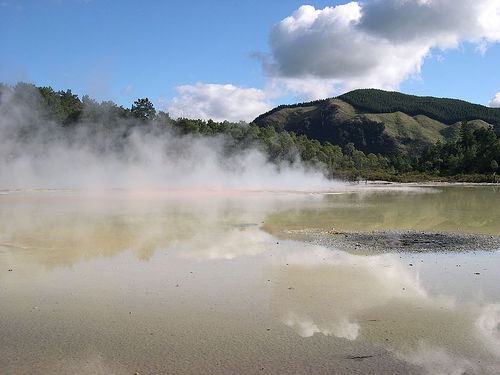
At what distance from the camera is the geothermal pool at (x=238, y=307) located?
4.20 m

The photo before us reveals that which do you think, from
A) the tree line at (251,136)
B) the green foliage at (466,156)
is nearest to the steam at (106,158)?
the tree line at (251,136)

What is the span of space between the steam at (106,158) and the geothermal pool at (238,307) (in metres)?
29.6

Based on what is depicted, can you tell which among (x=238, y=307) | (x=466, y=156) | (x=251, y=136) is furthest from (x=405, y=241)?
(x=466, y=156)

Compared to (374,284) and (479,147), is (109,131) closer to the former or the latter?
(374,284)

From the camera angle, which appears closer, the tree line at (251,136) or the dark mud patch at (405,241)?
the dark mud patch at (405,241)

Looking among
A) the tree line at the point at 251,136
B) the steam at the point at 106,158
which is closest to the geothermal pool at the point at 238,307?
the steam at the point at 106,158

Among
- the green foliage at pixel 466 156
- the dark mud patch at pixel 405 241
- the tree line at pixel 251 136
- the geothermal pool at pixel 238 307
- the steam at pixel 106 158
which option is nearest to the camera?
the geothermal pool at pixel 238 307

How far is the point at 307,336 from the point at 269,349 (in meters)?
0.55

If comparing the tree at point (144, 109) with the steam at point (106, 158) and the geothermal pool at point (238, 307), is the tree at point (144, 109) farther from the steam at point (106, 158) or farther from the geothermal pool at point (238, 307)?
the geothermal pool at point (238, 307)

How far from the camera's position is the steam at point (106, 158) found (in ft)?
132

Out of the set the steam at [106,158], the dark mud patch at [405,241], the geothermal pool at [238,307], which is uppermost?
the steam at [106,158]

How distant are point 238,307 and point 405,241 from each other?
6.35m

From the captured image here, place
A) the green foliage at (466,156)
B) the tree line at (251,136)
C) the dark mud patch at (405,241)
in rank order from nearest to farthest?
the dark mud patch at (405,241)
the tree line at (251,136)
the green foliage at (466,156)

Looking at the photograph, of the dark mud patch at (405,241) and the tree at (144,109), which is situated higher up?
the tree at (144,109)
